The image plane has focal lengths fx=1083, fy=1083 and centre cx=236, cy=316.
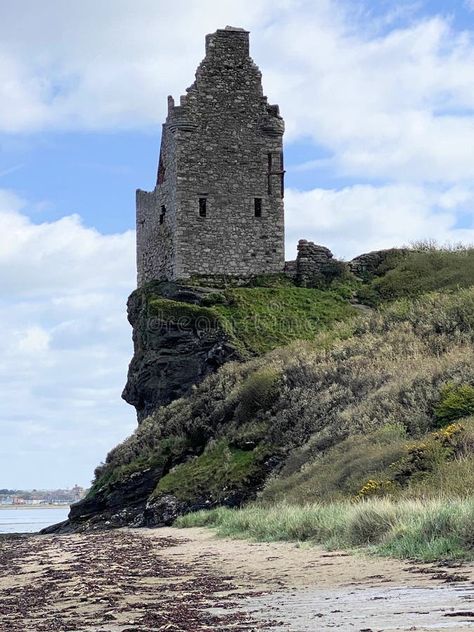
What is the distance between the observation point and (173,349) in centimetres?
3866

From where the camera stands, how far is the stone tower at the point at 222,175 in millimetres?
40844

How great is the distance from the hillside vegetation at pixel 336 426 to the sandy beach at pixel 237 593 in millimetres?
1106

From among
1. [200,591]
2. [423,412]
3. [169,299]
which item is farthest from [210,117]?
[200,591]

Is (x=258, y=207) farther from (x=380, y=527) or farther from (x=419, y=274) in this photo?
(x=380, y=527)

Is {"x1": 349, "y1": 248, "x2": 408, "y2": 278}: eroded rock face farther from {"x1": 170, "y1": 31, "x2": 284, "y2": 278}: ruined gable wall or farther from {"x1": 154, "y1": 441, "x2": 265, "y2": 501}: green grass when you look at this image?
{"x1": 154, "y1": 441, "x2": 265, "y2": 501}: green grass

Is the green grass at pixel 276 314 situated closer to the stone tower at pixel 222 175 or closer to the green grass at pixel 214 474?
the stone tower at pixel 222 175

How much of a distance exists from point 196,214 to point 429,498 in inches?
964

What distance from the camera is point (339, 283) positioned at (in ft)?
144

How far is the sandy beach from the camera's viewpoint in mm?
9773

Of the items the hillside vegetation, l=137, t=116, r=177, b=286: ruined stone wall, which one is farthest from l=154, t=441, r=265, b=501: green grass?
l=137, t=116, r=177, b=286: ruined stone wall

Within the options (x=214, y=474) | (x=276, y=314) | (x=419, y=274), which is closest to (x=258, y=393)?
(x=214, y=474)

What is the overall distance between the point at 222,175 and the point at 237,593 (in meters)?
30.0

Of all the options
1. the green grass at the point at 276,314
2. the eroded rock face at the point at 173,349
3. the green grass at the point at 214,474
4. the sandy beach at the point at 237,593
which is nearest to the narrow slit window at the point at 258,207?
the green grass at the point at 276,314

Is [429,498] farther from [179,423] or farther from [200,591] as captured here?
[179,423]
